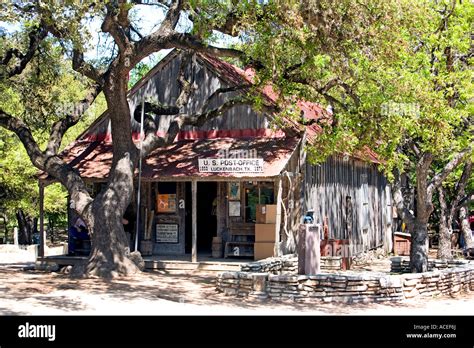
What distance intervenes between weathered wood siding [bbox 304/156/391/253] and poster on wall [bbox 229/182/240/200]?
2.11 m

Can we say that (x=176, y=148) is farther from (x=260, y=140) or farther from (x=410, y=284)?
(x=410, y=284)

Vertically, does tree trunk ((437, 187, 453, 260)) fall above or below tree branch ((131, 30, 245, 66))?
below

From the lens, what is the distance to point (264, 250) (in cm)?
1995

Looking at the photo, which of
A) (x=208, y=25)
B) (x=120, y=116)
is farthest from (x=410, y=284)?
(x=120, y=116)

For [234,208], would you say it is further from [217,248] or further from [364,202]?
[364,202]

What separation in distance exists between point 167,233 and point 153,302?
8482 millimetres

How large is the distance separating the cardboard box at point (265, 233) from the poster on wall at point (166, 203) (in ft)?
11.7

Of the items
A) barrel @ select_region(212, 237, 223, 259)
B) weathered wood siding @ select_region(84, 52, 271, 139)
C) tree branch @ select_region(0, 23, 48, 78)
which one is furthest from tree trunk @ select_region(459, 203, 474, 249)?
tree branch @ select_region(0, 23, 48, 78)

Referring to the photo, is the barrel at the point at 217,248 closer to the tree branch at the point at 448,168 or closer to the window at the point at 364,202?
the tree branch at the point at 448,168

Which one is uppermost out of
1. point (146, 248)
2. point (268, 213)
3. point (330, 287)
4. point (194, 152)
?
point (194, 152)

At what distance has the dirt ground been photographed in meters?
13.1

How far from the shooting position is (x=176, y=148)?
71.2 feet

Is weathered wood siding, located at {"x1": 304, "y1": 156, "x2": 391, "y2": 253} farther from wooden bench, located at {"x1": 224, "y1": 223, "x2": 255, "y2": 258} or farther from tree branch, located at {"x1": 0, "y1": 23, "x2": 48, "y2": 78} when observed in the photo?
tree branch, located at {"x1": 0, "y1": 23, "x2": 48, "y2": 78}

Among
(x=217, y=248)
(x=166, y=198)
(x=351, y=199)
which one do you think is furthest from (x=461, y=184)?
(x=166, y=198)
